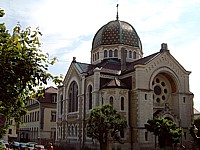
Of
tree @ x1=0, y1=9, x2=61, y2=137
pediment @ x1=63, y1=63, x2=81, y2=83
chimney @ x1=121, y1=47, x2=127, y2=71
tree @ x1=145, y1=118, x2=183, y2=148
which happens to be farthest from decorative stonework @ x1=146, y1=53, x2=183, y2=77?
tree @ x1=0, y1=9, x2=61, y2=137

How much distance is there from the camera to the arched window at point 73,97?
55.3m

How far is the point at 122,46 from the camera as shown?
2292 inches

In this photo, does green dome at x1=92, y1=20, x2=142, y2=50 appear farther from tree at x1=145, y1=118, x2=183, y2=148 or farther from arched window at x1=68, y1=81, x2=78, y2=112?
tree at x1=145, y1=118, x2=183, y2=148

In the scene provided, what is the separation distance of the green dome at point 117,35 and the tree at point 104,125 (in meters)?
22.7

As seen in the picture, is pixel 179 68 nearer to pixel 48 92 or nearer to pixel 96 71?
pixel 96 71

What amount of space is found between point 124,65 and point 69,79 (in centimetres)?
1102

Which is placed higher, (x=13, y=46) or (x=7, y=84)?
(x=13, y=46)

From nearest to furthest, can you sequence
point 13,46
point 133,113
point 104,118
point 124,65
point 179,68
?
point 13,46, point 104,118, point 133,113, point 179,68, point 124,65

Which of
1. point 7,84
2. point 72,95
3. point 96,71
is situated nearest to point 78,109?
point 72,95

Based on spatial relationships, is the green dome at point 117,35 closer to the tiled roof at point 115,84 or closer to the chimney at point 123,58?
the chimney at point 123,58

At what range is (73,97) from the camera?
5675cm

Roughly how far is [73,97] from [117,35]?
14.5 m

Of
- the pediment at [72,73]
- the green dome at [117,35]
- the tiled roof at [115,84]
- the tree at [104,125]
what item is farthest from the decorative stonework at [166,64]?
the pediment at [72,73]

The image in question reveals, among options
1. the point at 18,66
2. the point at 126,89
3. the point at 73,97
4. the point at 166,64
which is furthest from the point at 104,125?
the point at 18,66
